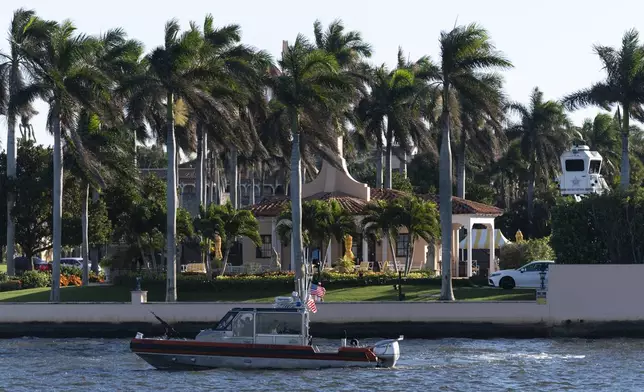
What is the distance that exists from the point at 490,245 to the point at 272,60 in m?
15.8

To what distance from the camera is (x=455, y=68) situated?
51.2 meters

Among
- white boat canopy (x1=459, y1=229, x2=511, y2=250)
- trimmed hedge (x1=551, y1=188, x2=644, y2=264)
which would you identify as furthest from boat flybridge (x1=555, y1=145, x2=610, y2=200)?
white boat canopy (x1=459, y1=229, x2=511, y2=250)

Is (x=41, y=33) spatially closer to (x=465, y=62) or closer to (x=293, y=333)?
(x=465, y=62)

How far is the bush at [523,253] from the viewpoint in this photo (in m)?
63.7

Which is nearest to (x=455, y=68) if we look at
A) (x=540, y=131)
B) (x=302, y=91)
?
(x=302, y=91)

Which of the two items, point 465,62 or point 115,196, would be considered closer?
point 465,62

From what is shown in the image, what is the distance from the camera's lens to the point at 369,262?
65188 millimetres

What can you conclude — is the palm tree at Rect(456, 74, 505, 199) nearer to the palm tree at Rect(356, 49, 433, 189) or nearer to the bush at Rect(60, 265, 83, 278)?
the palm tree at Rect(356, 49, 433, 189)

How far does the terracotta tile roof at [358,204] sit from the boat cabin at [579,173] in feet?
22.4

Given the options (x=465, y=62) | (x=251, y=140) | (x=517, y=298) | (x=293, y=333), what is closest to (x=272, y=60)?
(x=251, y=140)

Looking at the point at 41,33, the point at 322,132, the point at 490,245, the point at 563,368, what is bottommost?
the point at 563,368

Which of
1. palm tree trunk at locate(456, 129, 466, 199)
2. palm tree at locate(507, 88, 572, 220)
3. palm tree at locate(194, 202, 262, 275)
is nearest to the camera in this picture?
palm tree at locate(194, 202, 262, 275)

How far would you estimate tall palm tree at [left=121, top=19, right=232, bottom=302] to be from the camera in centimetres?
5194

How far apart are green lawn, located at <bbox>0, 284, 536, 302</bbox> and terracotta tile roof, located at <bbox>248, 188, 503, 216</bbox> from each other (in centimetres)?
876
